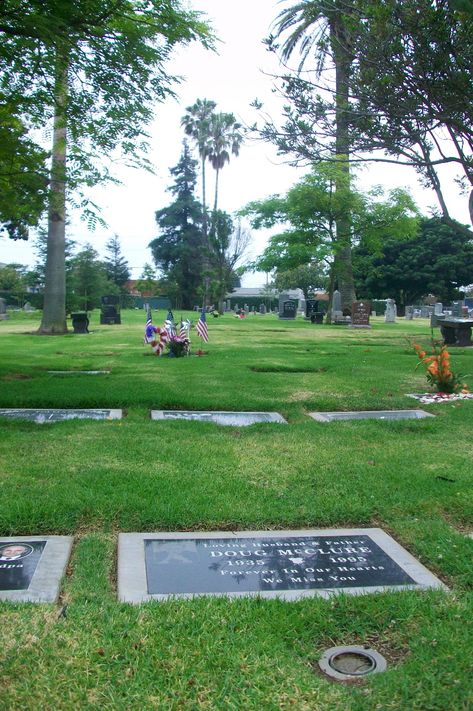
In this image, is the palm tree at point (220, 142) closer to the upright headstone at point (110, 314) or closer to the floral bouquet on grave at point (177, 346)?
the upright headstone at point (110, 314)

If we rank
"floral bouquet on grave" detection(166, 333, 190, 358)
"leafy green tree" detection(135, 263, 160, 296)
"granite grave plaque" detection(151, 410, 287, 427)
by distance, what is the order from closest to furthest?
"granite grave plaque" detection(151, 410, 287, 427) → "floral bouquet on grave" detection(166, 333, 190, 358) → "leafy green tree" detection(135, 263, 160, 296)

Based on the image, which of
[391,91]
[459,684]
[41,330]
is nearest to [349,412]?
[391,91]

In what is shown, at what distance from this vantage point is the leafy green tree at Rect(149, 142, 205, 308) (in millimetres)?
69000

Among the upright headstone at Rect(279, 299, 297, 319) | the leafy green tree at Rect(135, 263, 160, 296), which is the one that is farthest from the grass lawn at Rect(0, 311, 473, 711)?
the leafy green tree at Rect(135, 263, 160, 296)

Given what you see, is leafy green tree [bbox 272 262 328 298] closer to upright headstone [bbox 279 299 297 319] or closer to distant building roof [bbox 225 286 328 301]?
distant building roof [bbox 225 286 328 301]

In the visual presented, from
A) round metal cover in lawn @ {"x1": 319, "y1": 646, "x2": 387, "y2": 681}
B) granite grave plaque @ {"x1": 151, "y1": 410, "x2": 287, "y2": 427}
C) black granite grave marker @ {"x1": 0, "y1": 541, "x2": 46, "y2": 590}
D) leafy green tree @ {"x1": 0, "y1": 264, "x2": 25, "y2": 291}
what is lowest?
black granite grave marker @ {"x1": 0, "y1": 541, "x2": 46, "y2": 590}

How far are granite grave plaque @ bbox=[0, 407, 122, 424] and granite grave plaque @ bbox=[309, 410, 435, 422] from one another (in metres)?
2.29

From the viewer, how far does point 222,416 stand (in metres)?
7.44

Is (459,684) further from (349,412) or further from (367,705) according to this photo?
(349,412)

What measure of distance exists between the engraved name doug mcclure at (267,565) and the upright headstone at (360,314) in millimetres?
27422

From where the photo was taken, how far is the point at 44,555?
338 cm

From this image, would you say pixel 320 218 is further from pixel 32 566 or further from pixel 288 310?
pixel 32 566

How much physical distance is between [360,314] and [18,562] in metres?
28.4

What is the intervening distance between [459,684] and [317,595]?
0.81 meters
